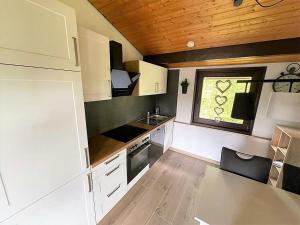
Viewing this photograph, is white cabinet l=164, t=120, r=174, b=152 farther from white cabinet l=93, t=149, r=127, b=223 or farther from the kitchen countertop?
white cabinet l=93, t=149, r=127, b=223

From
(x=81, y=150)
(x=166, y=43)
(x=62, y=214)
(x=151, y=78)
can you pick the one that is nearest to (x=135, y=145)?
(x=81, y=150)

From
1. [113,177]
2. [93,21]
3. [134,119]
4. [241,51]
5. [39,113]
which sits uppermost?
[93,21]

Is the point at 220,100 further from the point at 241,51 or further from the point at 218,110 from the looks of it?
the point at 241,51

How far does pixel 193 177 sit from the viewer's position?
2.32 metres

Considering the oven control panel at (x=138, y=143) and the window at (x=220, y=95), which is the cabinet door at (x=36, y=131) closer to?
the oven control panel at (x=138, y=143)

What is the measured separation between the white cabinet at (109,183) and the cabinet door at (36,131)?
0.36 m

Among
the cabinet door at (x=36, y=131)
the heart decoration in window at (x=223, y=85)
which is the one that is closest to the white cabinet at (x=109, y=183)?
the cabinet door at (x=36, y=131)

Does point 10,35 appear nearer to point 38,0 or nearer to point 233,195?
point 38,0

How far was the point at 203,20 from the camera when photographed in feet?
5.20

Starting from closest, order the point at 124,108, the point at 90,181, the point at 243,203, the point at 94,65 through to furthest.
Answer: the point at 243,203 → the point at 90,181 → the point at 94,65 → the point at 124,108

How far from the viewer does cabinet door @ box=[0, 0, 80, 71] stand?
2.20 ft

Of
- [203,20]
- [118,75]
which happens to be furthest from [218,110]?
[118,75]

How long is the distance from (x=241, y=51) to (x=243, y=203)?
72.2 inches

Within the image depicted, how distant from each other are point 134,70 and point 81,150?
4.57 feet
